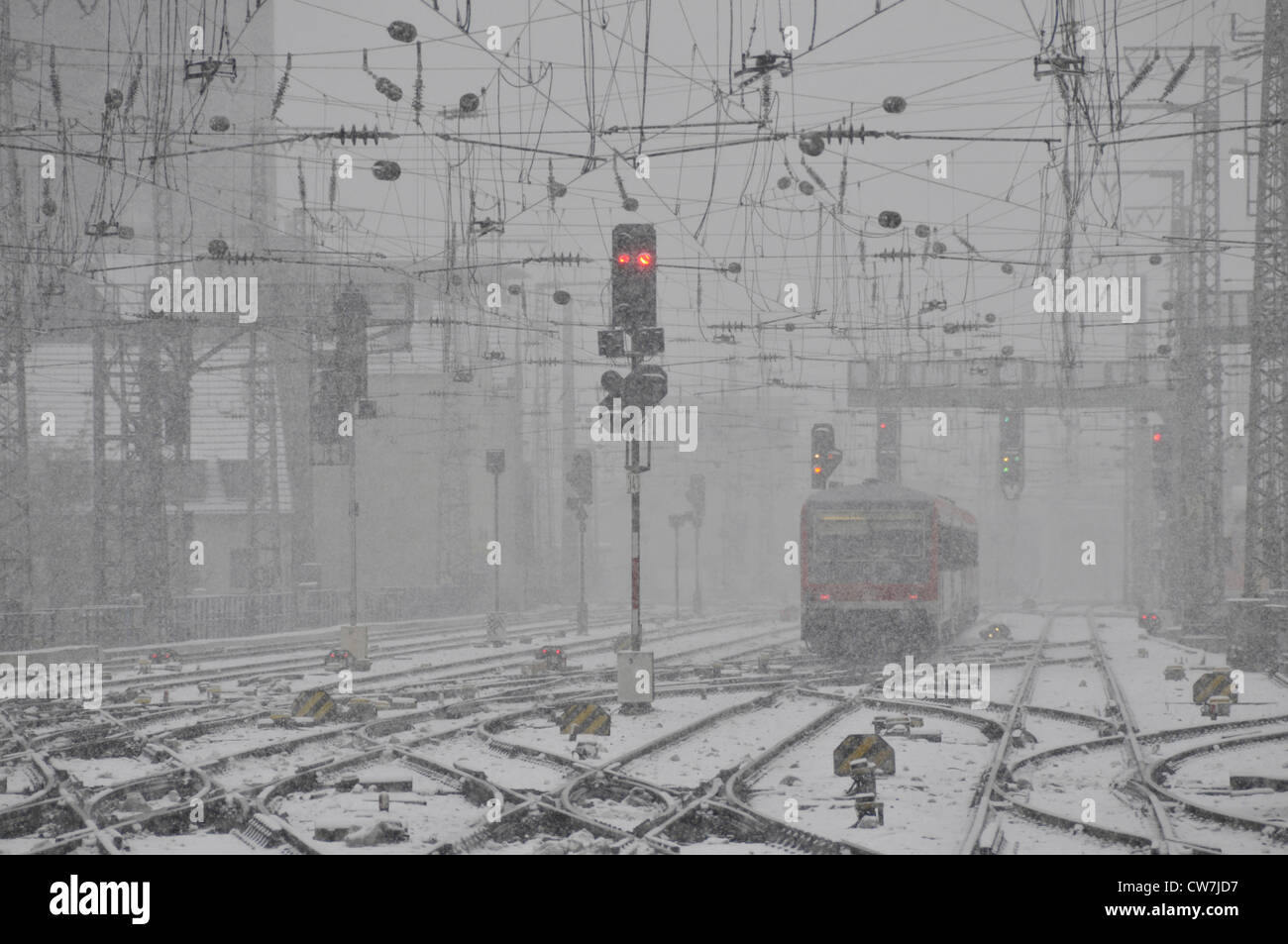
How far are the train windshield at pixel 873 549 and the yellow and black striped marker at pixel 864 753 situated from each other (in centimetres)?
1264

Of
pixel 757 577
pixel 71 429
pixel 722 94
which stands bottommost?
pixel 757 577

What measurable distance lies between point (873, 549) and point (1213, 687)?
8080 millimetres

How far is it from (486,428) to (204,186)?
50.8ft

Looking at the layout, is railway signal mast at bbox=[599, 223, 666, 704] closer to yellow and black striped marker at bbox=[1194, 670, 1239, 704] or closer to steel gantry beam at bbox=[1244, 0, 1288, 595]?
yellow and black striped marker at bbox=[1194, 670, 1239, 704]

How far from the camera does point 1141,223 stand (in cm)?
4744

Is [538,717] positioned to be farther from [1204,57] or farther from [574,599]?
[574,599]

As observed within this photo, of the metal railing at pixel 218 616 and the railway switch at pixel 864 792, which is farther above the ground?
the railway switch at pixel 864 792

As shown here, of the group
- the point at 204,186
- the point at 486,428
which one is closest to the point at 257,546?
the point at 486,428

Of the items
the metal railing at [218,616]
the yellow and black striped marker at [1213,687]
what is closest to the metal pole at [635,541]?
the yellow and black striped marker at [1213,687]

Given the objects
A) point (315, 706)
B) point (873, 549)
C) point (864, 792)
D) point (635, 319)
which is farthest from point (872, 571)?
point (864, 792)

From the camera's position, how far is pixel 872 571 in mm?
24781

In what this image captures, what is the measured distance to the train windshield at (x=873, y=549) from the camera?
2475 cm

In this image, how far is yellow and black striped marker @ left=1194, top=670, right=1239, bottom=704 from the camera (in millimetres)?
17453

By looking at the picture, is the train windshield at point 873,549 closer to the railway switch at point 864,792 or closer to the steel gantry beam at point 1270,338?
the steel gantry beam at point 1270,338
